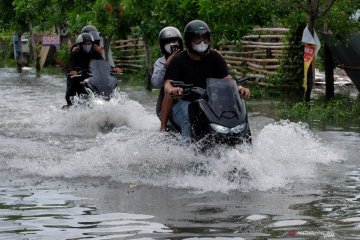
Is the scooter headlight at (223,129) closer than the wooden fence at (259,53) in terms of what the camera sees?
Yes

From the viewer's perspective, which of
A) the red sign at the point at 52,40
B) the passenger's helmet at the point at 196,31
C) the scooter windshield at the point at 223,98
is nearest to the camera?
the scooter windshield at the point at 223,98

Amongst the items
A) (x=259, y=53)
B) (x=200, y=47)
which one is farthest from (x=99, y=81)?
(x=259, y=53)

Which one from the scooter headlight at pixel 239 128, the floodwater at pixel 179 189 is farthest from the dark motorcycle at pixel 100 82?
the scooter headlight at pixel 239 128

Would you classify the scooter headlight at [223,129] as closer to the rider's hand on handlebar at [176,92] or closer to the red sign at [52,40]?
the rider's hand on handlebar at [176,92]

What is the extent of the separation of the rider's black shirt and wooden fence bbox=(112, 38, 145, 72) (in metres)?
19.4

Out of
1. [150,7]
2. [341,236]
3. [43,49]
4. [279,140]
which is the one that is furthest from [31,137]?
[43,49]

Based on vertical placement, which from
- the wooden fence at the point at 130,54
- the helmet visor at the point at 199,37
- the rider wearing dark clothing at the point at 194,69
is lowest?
the wooden fence at the point at 130,54

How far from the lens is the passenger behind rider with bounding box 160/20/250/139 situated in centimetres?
889

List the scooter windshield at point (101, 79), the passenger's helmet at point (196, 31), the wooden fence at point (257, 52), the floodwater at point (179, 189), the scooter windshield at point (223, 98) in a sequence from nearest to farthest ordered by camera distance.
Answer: the floodwater at point (179, 189) → the scooter windshield at point (223, 98) → the passenger's helmet at point (196, 31) → the scooter windshield at point (101, 79) → the wooden fence at point (257, 52)

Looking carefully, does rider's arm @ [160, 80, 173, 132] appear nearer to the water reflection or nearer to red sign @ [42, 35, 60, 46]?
the water reflection

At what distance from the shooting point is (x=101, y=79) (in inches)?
547

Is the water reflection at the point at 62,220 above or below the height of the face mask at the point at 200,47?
below

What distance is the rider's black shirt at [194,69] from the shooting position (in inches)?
357

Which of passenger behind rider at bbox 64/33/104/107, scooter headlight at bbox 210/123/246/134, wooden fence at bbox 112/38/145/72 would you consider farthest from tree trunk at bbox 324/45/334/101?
wooden fence at bbox 112/38/145/72
